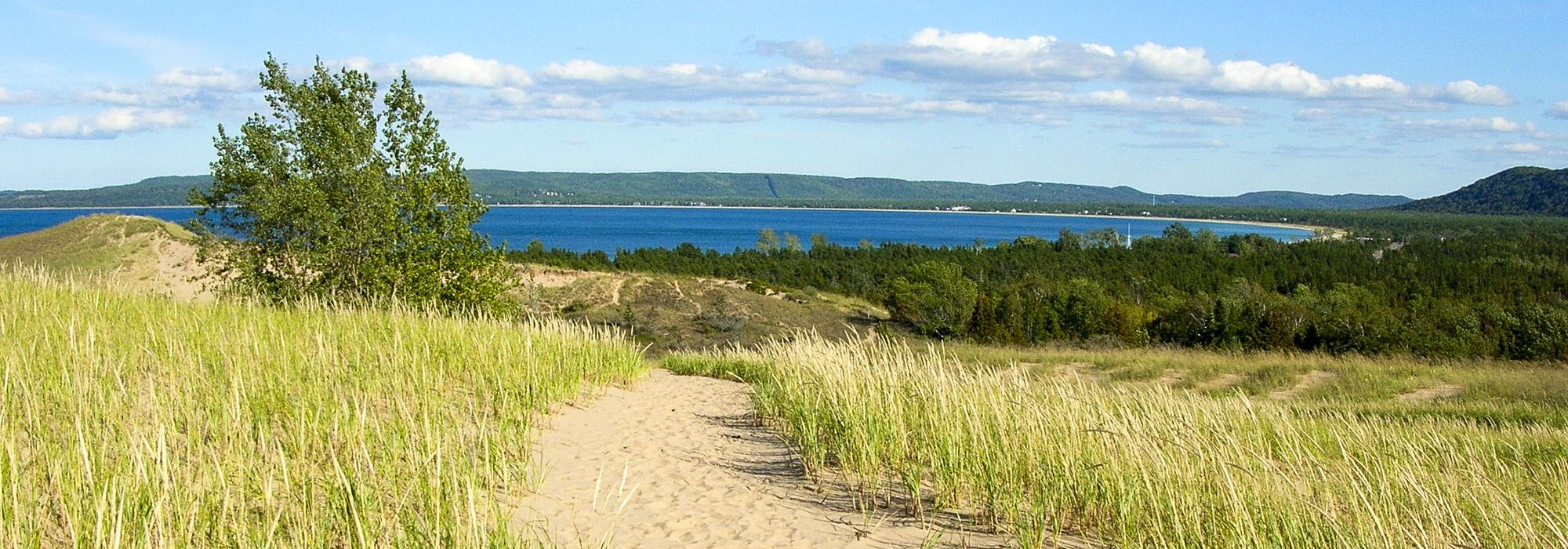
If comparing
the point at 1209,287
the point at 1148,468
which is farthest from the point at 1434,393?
the point at 1209,287

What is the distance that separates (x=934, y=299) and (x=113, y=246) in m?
39.5

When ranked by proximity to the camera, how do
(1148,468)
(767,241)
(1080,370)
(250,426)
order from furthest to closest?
(767,241)
(1080,370)
(1148,468)
(250,426)

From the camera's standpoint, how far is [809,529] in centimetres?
619

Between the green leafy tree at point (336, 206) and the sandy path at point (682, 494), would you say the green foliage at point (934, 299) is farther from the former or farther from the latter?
the sandy path at point (682, 494)

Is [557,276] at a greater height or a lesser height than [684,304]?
greater

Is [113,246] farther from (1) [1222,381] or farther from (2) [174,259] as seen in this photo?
(1) [1222,381]

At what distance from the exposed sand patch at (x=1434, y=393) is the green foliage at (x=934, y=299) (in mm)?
36343

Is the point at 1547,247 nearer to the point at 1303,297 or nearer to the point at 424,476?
the point at 1303,297

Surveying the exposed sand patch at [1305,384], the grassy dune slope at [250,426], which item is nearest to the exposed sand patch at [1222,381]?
the exposed sand patch at [1305,384]

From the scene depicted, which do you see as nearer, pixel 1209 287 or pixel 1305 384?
pixel 1305 384

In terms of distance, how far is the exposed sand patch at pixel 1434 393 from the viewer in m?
16.6

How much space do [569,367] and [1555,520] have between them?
843cm

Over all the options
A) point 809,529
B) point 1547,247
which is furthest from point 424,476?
point 1547,247

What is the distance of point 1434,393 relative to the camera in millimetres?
17156
